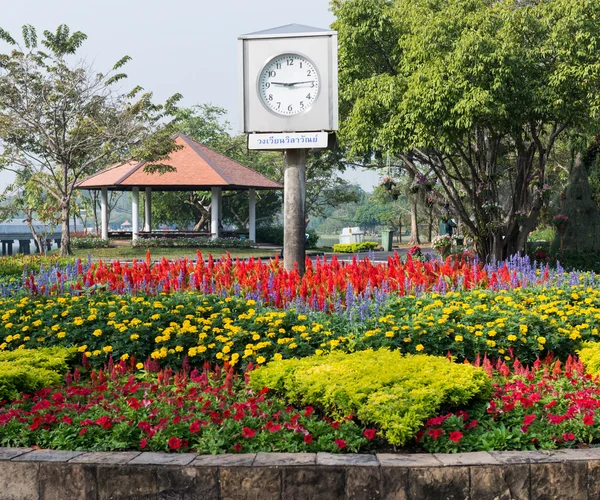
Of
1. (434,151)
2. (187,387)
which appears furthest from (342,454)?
(434,151)

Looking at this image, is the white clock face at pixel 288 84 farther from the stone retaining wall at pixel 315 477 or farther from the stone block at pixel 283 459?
the stone retaining wall at pixel 315 477

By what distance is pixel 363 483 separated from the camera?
411 cm

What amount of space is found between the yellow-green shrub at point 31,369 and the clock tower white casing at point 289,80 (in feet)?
16.9

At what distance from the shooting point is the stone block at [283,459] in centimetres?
414

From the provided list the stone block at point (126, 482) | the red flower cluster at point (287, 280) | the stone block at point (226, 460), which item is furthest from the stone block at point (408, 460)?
the red flower cluster at point (287, 280)

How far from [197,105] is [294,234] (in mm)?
42657

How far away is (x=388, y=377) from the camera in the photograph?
4941 millimetres

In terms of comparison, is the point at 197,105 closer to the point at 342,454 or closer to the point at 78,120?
the point at 78,120

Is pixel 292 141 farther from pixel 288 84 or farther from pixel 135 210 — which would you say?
pixel 135 210

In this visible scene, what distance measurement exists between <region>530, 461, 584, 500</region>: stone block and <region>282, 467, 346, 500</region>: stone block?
1.12m

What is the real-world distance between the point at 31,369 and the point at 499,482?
3470 mm

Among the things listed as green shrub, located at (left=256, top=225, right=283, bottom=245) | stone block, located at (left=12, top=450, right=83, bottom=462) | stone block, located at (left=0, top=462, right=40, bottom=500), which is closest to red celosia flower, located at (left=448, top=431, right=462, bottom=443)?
stone block, located at (left=12, top=450, right=83, bottom=462)

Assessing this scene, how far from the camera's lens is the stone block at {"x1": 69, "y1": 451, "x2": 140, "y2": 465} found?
4211 millimetres

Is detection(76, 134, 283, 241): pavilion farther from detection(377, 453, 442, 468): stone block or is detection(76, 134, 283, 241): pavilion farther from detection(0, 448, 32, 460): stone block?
detection(377, 453, 442, 468): stone block
